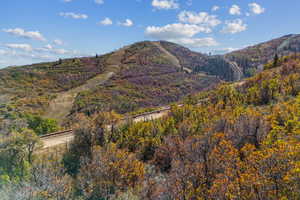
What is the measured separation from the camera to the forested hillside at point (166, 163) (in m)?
6.62

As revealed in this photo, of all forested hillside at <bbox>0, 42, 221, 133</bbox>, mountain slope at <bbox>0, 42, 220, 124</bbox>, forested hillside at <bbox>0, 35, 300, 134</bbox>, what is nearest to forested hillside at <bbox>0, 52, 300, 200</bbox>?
forested hillside at <bbox>0, 35, 300, 134</bbox>

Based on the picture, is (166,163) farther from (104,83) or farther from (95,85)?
(104,83)

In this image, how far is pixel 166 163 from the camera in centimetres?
1503

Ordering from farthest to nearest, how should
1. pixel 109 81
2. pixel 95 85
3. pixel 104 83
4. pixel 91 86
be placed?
pixel 109 81, pixel 104 83, pixel 95 85, pixel 91 86

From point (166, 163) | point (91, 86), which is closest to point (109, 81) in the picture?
point (91, 86)

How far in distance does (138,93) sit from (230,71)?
7828 centimetres

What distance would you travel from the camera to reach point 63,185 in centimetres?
902

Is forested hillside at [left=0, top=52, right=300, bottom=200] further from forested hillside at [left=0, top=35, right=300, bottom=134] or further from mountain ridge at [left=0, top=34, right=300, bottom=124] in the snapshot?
forested hillside at [left=0, top=35, right=300, bottom=134]

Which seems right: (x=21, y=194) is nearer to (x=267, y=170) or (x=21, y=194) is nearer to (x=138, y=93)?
(x=267, y=170)

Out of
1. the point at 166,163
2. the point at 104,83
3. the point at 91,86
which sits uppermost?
the point at 104,83

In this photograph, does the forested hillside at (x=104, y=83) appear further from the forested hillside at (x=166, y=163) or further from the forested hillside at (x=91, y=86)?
the forested hillside at (x=166, y=163)

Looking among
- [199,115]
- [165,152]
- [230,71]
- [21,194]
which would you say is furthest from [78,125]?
[230,71]

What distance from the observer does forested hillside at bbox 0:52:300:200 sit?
6621 mm

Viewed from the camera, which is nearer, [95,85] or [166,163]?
[166,163]
